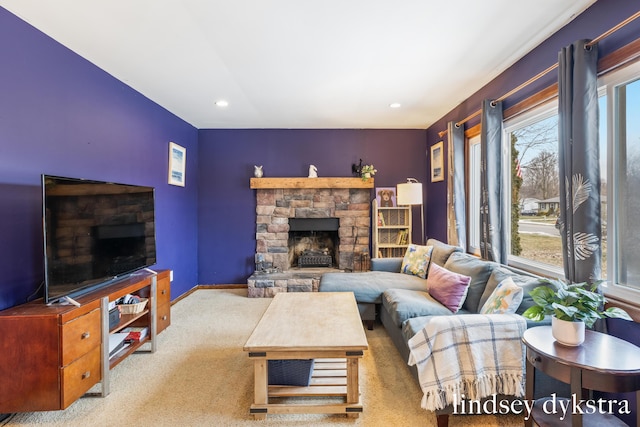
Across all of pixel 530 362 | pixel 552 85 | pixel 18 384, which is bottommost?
pixel 18 384

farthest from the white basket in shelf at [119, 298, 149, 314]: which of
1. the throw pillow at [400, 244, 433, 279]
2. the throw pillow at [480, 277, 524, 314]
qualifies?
the throw pillow at [400, 244, 433, 279]

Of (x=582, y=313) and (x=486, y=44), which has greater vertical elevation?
(x=486, y=44)

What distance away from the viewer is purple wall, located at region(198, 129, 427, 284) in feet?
15.6

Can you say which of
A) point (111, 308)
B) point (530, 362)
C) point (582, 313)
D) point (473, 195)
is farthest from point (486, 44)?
point (111, 308)

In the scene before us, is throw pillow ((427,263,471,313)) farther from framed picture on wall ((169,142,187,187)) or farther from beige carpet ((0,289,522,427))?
framed picture on wall ((169,142,187,187))

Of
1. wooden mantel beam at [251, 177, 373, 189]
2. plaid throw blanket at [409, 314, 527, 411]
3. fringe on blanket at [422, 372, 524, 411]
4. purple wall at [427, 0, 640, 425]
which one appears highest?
purple wall at [427, 0, 640, 425]

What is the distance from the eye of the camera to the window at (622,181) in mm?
1682

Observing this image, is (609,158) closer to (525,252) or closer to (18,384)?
(525,252)

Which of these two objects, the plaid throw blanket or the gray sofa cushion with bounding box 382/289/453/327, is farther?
the gray sofa cushion with bounding box 382/289/453/327

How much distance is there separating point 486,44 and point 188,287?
451 cm

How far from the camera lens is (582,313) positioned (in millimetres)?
1388

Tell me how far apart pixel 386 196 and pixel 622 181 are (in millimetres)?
3095

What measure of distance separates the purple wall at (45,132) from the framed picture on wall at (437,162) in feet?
12.2

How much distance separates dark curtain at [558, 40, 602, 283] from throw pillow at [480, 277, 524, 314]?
0.32 meters
